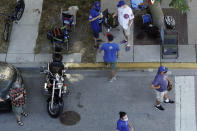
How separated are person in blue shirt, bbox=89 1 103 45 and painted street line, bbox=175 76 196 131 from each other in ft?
9.73

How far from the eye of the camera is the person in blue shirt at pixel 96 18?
1348 centimetres

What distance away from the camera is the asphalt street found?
12586mm

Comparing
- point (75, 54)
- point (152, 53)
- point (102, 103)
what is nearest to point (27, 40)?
point (75, 54)

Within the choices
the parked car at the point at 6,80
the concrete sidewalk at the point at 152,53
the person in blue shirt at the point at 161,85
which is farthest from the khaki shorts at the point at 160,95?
the parked car at the point at 6,80

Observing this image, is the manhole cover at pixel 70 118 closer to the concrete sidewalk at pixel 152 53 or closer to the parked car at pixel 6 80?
the parked car at pixel 6 80

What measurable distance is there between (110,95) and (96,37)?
2183mm

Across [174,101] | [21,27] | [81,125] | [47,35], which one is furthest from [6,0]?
[174,101]

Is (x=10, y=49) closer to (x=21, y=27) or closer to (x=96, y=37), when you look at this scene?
(x=21, y=27)

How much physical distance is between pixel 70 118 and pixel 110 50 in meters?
2.35

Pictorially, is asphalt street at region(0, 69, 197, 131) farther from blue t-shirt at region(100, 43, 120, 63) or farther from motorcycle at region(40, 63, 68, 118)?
blue t-shirt at region(100, 43, 120, 63)

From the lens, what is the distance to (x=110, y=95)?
43.7 feet

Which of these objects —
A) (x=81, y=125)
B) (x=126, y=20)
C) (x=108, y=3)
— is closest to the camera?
(x=81, y=125)

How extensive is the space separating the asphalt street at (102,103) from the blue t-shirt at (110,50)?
1.08 meters

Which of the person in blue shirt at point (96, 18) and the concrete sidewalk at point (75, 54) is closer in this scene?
the person in blue shirt at point (96, 18)
